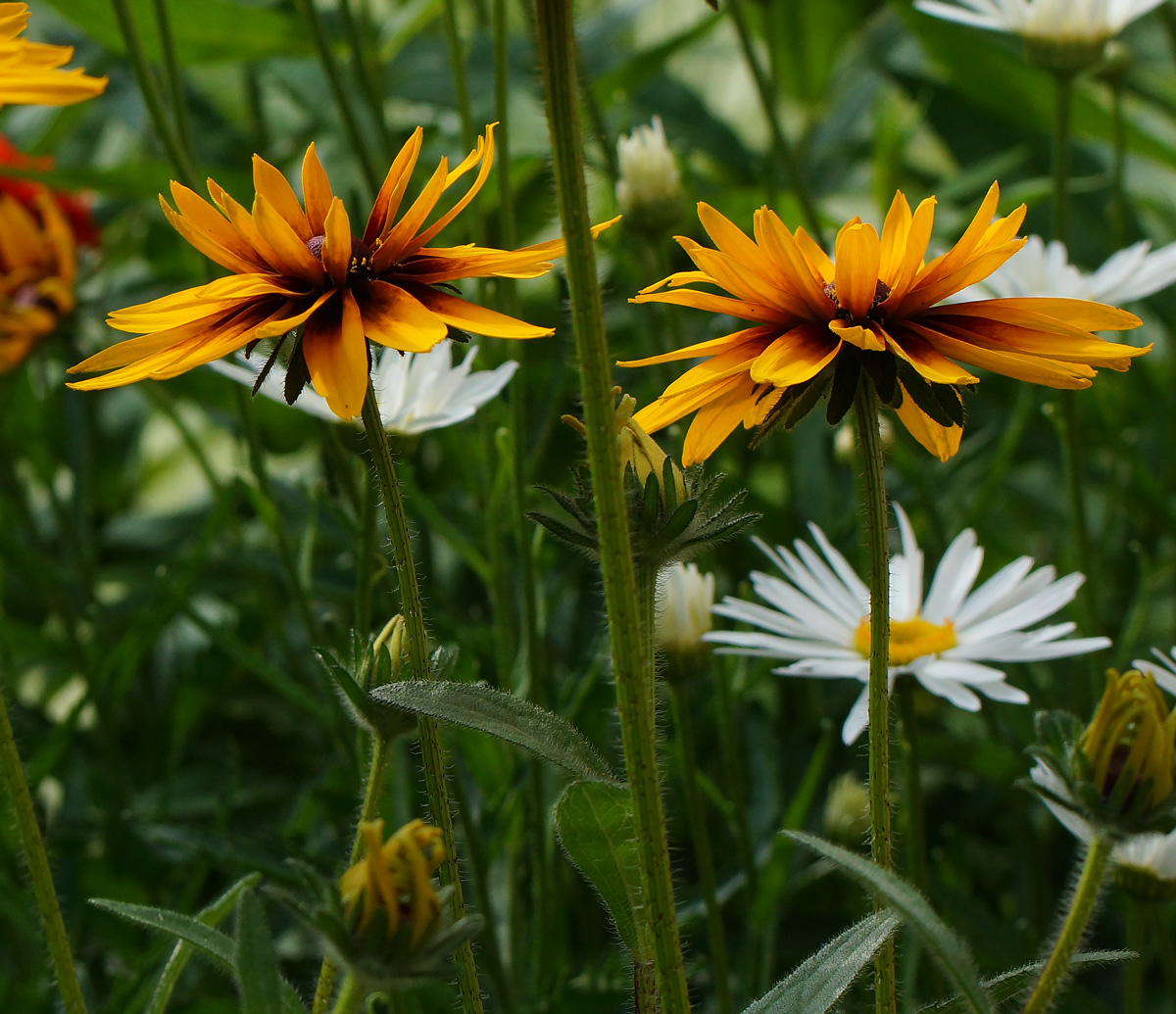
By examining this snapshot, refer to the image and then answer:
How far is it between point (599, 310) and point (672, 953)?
114 mm

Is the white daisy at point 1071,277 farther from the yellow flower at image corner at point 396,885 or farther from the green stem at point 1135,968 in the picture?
the yellow flower at image corner at point 396,885

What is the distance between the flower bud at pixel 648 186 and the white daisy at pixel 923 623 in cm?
19

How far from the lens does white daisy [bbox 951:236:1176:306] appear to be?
0.52 meters

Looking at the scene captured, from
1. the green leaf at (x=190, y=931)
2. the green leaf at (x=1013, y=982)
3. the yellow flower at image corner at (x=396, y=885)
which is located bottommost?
the green leaf at (x=1013, y=982)

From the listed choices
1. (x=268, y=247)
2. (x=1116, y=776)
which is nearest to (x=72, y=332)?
(x=268, y=247)

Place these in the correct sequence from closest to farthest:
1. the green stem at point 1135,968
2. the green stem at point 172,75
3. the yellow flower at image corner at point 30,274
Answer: the green stem at point 1135,968 → the green stem at point 172,75 → the yellow flower at image corner at point 30,274

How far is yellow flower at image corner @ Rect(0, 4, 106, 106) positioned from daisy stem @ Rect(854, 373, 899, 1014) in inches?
6.0

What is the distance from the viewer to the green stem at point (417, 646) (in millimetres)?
255

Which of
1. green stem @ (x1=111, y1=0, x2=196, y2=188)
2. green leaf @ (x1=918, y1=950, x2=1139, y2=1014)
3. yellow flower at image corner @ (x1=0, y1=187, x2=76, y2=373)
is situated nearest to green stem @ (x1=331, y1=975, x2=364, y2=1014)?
green leaf @ (x1=918, y1=950, x2=1139, y2=1014)

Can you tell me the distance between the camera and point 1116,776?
245 mm

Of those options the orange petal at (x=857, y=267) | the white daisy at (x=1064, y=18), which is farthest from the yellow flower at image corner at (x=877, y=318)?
the white daisy at (x=1064, y=18)

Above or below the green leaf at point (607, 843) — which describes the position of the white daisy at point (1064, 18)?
above

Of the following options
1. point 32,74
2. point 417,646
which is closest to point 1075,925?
point 417,646

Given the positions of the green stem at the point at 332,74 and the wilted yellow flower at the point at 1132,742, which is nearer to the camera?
the wilted yellow flower at the point at 1132,742
